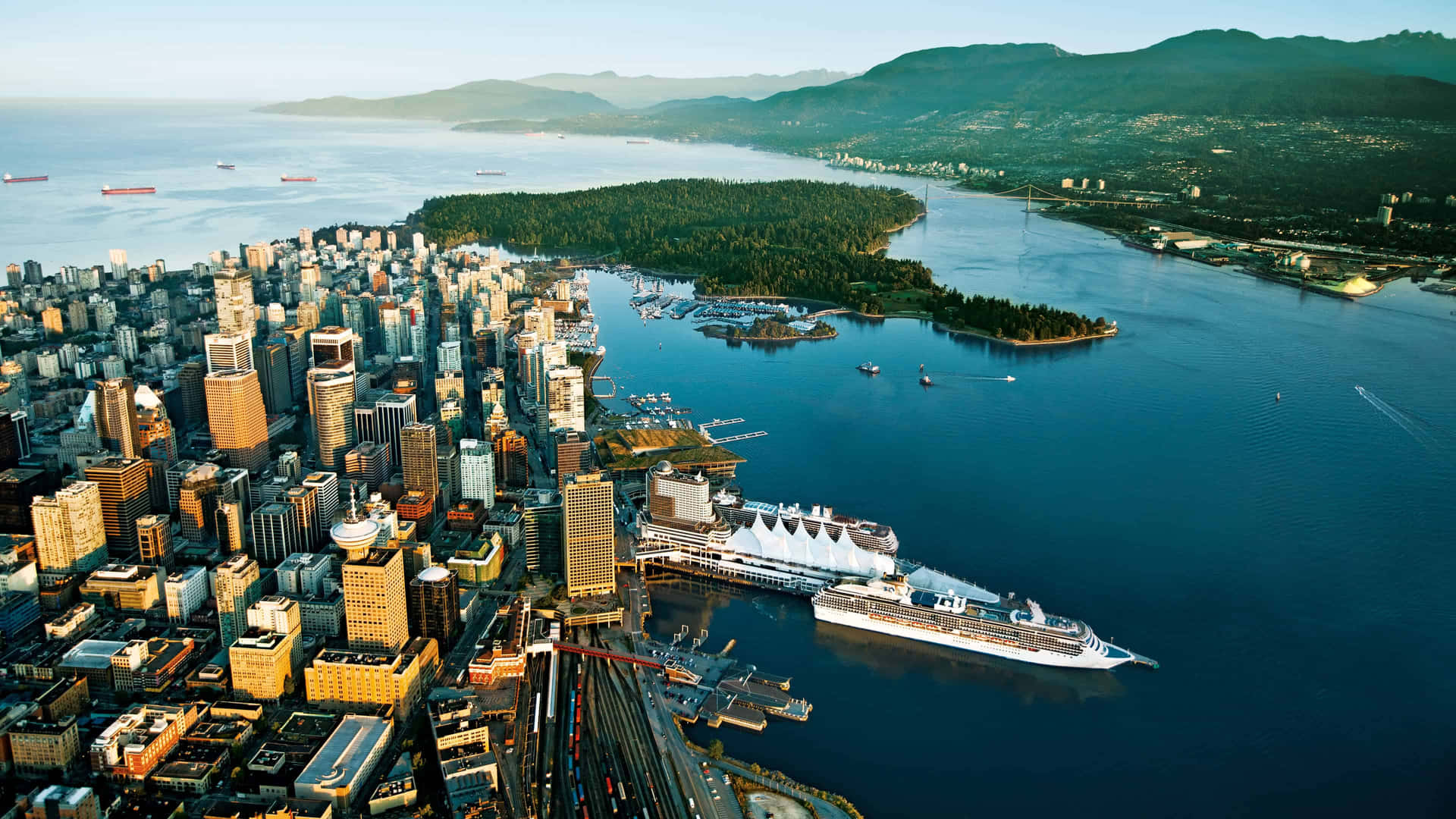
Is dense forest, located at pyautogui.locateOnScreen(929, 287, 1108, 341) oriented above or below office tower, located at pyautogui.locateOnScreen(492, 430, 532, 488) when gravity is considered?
above

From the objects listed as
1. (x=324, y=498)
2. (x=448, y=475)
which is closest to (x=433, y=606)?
(x=324, y=498)

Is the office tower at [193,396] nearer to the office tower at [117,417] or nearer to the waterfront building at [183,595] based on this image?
the office tower at [117,417]

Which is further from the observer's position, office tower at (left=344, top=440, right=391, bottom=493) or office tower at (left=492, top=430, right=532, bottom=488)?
office tower at (left=492, top=430, right=532, bottom=488)

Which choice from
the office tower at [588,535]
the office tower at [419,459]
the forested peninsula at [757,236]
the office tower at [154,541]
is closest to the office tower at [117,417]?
the office tower at [154,541]

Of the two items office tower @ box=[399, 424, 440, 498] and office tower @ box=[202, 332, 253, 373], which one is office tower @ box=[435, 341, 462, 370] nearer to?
office tower @ box=[202, 332, 253, 373]

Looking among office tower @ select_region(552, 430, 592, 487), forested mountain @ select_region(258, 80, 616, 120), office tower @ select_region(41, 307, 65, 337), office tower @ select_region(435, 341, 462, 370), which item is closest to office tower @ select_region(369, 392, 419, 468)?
office tower @ select_region(552, 430, 592, 487)

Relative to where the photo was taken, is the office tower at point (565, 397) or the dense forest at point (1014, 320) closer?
the office tower at point (565, 397)

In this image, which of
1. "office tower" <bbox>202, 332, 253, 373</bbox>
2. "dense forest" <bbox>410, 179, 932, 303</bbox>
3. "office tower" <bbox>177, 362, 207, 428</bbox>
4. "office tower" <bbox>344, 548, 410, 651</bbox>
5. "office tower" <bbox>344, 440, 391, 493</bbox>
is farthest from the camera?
"dense forest" <bbox>410, 179, 932, 303</bbox>
